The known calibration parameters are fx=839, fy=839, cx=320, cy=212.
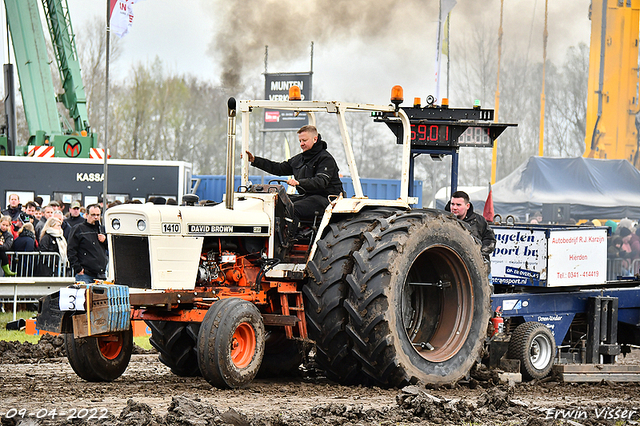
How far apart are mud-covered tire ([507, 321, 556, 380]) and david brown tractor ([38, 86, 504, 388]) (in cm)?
110

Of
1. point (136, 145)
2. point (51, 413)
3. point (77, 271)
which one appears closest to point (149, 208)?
point (51, 413)

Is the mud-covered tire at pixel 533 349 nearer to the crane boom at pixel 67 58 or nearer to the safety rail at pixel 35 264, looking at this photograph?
the safety rail at pixel 35 264

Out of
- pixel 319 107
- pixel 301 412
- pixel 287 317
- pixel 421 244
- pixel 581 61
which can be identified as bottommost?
pixel 301 412

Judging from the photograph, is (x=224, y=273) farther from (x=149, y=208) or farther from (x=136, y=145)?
(x=136, y=145)

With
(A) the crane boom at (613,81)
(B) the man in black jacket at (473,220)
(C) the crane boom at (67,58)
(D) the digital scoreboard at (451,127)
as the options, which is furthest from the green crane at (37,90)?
(A) the crane boom at (613,81)

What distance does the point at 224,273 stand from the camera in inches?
283

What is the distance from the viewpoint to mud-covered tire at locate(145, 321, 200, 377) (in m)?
7.43

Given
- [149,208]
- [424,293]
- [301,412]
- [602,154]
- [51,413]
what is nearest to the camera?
[51,413]

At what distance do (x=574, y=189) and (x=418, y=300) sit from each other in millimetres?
18470

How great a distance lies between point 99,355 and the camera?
6.89 m

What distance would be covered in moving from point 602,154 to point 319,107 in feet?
72.3

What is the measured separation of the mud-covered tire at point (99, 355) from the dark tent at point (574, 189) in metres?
19.7

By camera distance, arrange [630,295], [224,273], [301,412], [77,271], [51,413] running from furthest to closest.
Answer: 1. [77,271]
2. [630,295]
3. [224,273]
4. [301,412]
5. [51,413]

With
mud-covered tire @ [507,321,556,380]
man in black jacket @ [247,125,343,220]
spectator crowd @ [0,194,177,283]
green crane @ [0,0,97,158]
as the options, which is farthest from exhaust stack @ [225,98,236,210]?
green crane @ [0,0,97,158]
